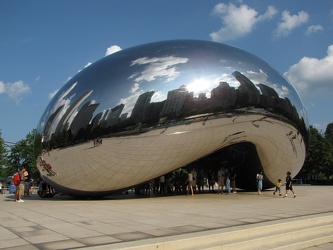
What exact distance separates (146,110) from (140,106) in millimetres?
215

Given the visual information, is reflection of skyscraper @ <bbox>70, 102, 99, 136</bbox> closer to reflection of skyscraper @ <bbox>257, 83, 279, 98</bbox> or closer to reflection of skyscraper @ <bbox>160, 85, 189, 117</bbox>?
reflection of skyscraper @ <bbox>160, 85, 189, 117</bbox>

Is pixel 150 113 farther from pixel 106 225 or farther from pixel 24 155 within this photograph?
pixel 24 155

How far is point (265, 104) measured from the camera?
12.5 meters

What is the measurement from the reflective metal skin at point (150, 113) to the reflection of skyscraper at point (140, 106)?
3cm

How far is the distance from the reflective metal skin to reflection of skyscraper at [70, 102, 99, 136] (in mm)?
31

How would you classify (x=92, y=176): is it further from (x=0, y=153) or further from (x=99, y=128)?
(x=0, y=153)

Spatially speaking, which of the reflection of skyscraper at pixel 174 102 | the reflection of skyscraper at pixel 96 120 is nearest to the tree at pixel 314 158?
the reflection of skyscraper at pixel 174 102

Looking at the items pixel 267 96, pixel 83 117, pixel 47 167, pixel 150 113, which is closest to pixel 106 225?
pixel 150 113

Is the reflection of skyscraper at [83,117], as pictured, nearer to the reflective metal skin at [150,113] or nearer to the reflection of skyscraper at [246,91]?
the reflective metal skin at [150,113]

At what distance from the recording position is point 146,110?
10750mm

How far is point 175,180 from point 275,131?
20.6ft

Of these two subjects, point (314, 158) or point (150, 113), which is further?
point (314, 158)

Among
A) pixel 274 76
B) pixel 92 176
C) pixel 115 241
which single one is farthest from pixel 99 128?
pixel 274 76

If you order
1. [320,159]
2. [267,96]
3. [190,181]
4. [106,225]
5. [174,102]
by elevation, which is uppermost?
[267,96]
